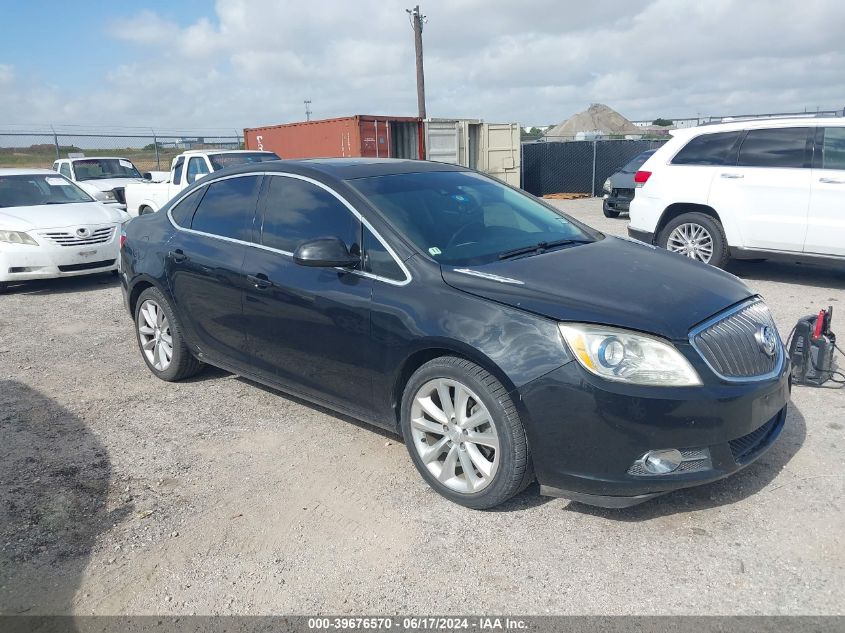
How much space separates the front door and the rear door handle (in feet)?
2.45

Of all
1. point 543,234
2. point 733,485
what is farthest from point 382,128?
point 733,485

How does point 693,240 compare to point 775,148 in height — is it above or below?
below

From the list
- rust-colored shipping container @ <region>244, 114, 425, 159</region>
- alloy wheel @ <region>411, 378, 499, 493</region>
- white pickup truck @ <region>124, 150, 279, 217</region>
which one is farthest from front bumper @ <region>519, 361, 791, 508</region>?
rust-colored shipping container @ <region>244, 114, 425, 159</region>

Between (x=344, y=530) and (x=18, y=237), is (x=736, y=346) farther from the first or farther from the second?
(x=18, y=237)

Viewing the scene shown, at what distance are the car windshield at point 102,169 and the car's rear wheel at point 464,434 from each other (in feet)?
49.5

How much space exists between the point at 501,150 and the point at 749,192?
52.4ft

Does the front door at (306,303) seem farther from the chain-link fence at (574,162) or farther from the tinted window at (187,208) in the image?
the chain-link fence at (574,162)

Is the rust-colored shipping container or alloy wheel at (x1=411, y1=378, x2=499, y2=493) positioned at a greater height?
the rust-colored shipping container

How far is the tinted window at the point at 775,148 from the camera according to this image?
7.62 meters

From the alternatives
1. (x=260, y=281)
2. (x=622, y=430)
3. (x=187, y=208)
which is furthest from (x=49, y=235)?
(x=622, y=430)

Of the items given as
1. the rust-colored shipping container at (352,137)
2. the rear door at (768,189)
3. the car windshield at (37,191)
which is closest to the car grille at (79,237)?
the car windshield at (37,191)

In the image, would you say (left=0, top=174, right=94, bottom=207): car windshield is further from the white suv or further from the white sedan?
the white suv

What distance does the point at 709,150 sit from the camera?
8.32m

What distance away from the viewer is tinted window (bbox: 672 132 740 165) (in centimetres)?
814
